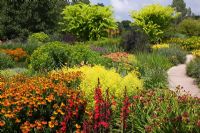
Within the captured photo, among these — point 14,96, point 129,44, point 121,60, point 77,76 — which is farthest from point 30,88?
point 129,44

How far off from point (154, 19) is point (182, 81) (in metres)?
18.2

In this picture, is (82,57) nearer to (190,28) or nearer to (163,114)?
(163,114)

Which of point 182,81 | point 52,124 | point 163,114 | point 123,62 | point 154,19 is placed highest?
point 154,19

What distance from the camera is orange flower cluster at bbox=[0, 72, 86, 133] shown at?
770 cm

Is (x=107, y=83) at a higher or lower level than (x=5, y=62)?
higher

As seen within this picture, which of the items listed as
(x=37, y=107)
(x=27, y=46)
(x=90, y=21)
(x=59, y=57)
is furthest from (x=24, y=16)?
(x=37, y=107)

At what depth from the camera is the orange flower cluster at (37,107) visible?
7.70 metres

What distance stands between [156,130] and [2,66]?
11.7 meters

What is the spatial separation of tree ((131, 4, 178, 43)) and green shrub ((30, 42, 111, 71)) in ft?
58.9

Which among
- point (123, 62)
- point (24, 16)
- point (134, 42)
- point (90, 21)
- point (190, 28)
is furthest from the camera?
point (190, 28)

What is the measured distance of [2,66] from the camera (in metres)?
17.9

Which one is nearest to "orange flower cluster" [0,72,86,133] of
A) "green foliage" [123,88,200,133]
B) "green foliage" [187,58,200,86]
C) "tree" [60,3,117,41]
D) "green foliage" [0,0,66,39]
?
"green foliage" [123,88,200,133]

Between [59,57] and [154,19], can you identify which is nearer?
[59,57]

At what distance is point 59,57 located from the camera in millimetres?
15203
